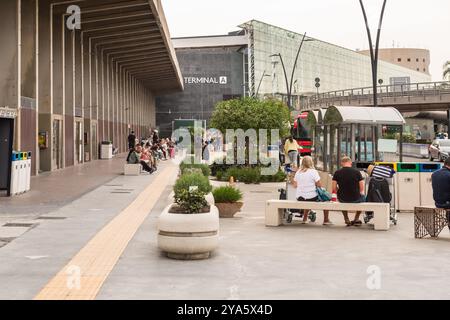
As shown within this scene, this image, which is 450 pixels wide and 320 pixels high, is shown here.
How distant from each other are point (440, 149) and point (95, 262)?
37693mm

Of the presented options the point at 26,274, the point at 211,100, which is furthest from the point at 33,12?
the point at 211,100

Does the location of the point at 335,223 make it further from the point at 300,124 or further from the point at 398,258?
the point at 300,124

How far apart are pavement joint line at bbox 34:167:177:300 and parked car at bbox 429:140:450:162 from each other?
3189 centimetres

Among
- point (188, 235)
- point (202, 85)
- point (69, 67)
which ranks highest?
point (202, 85)

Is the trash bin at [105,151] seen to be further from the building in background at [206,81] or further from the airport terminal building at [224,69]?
the building in background at [206,81]

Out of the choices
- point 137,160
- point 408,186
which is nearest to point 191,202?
point 408,186

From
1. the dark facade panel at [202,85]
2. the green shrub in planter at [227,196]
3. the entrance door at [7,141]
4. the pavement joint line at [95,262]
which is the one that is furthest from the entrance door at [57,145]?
the dark facade panel at [202,85]

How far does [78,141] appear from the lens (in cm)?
3666

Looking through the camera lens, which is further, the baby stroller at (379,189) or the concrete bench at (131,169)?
the concrete bench at (131,169)

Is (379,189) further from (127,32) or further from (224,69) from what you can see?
(224,69)

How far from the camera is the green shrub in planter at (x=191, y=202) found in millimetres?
9250

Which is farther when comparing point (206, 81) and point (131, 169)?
point (206, 81)

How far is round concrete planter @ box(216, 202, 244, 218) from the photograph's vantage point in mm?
13906

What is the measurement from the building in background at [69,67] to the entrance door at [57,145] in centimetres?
5
